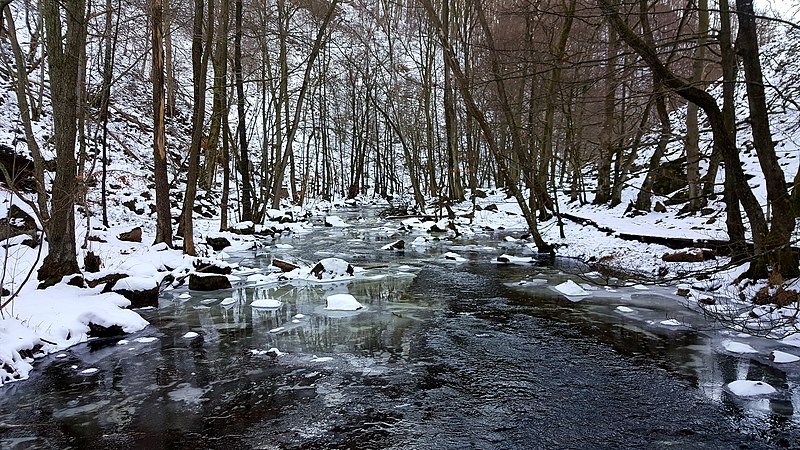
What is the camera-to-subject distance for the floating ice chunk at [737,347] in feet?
19.7

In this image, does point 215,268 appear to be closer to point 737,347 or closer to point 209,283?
point 209,283

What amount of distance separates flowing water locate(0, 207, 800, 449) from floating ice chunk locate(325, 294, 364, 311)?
0.80 ft

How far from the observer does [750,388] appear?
4.88m

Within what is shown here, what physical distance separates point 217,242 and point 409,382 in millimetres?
11321

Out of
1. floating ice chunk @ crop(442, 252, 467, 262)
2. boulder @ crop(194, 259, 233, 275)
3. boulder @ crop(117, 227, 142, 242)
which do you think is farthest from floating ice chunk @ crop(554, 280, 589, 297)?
boulder @ crop(117, 227, 142, 242)

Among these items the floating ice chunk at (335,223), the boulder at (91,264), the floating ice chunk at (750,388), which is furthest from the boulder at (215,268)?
the floating ice chunk at (335,223)

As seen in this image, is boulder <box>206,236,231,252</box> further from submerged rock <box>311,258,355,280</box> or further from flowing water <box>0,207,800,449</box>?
flowing water <box>0,207,800,449</box>

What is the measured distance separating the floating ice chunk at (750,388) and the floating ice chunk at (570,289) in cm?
437

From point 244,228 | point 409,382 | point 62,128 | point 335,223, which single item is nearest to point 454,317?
point 409,382

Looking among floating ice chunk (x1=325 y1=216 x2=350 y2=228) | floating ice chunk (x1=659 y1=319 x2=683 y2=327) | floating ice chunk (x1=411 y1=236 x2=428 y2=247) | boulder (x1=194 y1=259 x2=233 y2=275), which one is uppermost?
floating ice chunk (x1=325 y1=216 x2=350 y2=228)

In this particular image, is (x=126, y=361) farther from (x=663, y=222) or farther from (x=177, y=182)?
(x=177, y=182)

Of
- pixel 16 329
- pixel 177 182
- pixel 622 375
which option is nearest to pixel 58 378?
pixel 16 329

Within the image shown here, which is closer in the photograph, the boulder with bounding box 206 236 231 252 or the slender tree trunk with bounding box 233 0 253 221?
the boulder with bounding box 206 236 231 252

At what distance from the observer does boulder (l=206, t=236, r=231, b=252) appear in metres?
15.1
